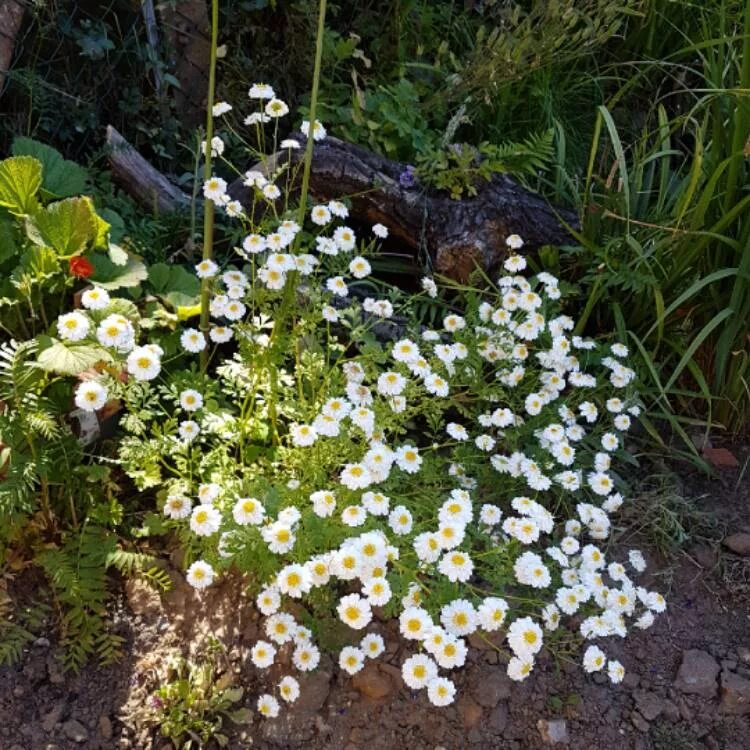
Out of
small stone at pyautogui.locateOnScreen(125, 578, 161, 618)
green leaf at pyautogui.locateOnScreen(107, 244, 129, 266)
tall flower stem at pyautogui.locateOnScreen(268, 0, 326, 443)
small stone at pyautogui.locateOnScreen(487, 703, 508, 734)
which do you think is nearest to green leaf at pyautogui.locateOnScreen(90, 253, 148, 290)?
green leaf at pyautogui.locateOnScreen(107, 244, 129, 266)

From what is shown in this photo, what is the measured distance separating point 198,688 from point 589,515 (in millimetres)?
1027

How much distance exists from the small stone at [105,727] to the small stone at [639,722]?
1231 mm

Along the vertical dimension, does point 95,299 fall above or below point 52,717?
above

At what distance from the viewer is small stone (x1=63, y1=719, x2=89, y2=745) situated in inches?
78.6

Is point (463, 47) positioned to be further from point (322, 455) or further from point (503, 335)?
point (322, 455)

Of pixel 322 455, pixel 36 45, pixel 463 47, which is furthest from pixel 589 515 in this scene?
pixel 36 45

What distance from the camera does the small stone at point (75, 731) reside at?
2.00 meters

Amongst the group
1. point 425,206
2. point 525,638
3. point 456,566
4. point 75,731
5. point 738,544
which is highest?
point 425,206

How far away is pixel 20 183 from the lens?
223cm

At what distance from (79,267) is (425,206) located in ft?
3.88

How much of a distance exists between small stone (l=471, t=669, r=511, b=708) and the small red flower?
136 cm

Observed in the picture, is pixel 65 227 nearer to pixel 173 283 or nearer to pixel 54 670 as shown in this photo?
pixel 173 283

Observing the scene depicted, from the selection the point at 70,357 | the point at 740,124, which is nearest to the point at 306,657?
the point at 70,357

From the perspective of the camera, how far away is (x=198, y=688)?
79.5 inches
